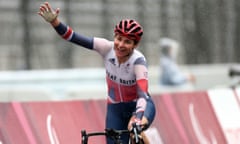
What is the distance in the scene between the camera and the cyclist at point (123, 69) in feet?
25.3

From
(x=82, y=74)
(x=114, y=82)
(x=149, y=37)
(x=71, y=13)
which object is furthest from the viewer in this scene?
(x=149, y=37)

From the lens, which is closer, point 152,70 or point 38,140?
point 38,140

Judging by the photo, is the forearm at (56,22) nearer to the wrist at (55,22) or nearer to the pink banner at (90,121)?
the wrist at (55,22)

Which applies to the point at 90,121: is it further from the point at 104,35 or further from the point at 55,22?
the point at 104,35

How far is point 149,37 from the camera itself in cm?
2359

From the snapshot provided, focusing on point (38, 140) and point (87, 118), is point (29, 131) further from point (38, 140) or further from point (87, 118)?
point (87, 118)

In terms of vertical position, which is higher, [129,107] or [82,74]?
[129,107]

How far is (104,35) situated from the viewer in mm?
21969

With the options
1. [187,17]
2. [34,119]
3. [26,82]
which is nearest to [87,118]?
[34,119]

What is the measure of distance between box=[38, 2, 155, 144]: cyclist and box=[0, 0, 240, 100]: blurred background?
26.9 feet

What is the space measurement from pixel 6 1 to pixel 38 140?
468 inches

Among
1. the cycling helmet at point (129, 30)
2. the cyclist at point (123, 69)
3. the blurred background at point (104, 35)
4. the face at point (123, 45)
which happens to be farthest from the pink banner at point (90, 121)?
the blurred background at point (104, 35)

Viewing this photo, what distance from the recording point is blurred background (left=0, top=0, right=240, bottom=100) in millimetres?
19859

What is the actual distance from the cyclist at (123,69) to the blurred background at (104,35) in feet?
26.9
